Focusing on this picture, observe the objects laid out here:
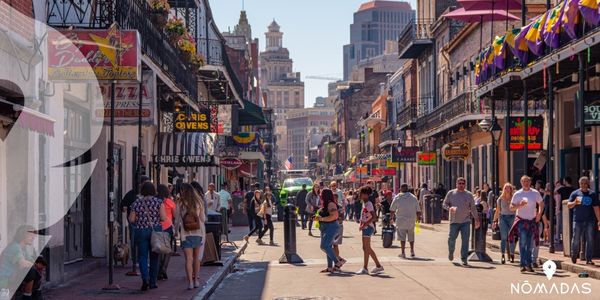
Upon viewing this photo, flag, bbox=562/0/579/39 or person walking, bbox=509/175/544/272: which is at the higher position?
flag, bbox=562/0/579/39

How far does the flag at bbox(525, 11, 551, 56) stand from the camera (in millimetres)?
21953

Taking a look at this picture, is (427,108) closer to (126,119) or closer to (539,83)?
(539,83)

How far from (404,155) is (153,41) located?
104 ft

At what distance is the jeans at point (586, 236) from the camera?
18400 mm

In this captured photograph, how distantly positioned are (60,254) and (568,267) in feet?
28.2

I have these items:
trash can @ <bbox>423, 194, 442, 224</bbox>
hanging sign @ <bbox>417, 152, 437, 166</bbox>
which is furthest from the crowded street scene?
hanging sign @ <bbox>417, 152, 437, 166</bbox>

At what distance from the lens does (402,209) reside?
22.0m

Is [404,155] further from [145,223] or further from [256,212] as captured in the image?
→ [145,223]

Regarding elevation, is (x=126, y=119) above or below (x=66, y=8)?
below

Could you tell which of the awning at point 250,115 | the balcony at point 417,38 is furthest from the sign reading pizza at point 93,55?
the awning at point 250,115

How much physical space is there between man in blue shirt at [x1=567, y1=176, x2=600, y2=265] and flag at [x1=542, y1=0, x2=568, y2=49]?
3.40m

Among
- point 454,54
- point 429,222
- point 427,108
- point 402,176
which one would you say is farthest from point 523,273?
point 402,176

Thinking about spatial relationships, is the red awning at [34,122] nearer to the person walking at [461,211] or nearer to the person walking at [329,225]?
the person walking at [329,225]

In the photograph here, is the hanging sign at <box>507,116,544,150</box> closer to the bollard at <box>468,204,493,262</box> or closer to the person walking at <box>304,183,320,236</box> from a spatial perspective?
the bollard at <box>468,204,493,262</box>
